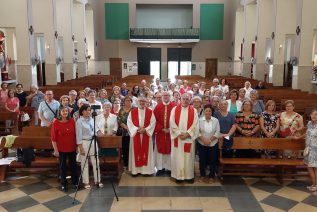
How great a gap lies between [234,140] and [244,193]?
0.91 m

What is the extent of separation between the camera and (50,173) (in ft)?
20.6

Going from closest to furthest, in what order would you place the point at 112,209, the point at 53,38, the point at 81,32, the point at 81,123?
the point at 112,209 → the point at 81,123 → the point at 53,38 → the point at 81,32

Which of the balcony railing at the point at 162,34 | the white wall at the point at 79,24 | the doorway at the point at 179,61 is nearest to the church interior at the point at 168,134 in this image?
the white wall at the point at 79,24

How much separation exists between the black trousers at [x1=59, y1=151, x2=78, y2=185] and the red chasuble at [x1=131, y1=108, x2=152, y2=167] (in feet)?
3.80

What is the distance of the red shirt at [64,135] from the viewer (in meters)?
5.29

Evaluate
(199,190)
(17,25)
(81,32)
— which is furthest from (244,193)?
(81,32)

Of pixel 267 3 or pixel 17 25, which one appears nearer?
pixel 17 25

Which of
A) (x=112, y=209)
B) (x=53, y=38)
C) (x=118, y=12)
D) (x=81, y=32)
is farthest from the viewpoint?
(x=118, y=12)

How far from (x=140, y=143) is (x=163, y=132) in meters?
0.50

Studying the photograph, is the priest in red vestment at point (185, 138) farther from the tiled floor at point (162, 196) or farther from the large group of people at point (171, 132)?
the tiled floor at point (162, 196)

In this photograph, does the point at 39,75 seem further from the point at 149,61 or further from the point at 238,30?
the point at 238,30

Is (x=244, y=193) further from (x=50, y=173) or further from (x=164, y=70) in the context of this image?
(x=164, y=70)

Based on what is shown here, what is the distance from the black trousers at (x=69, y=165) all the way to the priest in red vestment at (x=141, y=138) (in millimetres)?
1112

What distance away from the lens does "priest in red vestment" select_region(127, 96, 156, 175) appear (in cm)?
607
